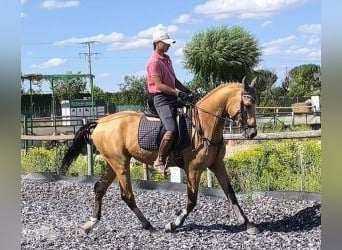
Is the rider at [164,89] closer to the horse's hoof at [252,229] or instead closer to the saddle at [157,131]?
the saddle at [157,131]

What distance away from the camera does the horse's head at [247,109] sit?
196 inches

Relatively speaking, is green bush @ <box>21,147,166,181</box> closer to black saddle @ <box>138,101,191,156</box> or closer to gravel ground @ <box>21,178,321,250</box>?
gravel ground @ <box>21,178,321,250</box>

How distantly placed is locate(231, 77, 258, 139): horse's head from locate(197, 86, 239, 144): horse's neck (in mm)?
181

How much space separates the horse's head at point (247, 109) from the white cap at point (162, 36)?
2.23 feet

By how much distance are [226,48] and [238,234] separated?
66.2 inches

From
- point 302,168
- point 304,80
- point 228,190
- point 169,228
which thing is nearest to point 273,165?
point 302,168

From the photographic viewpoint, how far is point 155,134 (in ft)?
18.0

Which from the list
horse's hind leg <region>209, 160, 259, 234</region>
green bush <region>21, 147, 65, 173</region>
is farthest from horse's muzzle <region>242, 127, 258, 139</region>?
green bush <region>21, 147, 65, 173</region>

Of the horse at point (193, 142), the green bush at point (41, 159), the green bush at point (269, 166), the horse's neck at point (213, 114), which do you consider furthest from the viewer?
the green bush at point (41, 159)

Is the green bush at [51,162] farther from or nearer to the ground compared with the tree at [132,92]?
nearer to the ground

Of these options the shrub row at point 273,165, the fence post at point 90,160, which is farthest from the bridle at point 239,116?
the fence post at point 90,160

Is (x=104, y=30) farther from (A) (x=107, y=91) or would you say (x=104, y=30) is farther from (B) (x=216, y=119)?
(B) (x=216, y=119)
